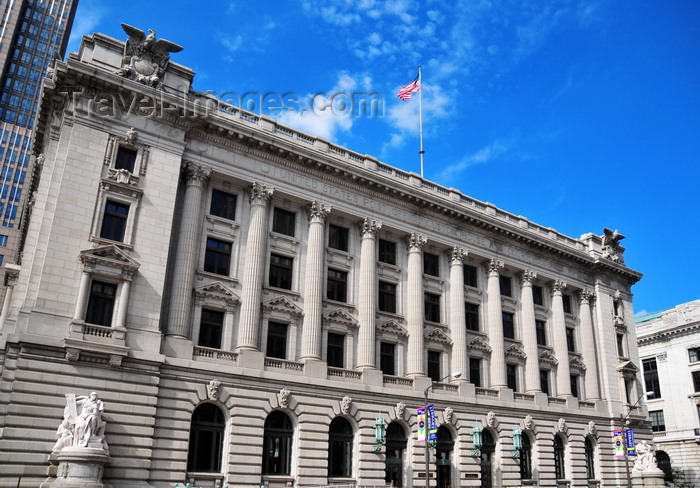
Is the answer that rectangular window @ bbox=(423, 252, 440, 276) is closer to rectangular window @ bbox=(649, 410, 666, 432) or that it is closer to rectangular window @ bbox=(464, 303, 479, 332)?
rectangular window @ bbox=(464, 303, 479, 332)

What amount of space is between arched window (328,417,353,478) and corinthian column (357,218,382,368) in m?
4.05

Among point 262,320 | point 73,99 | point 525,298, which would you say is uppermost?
point 73,99

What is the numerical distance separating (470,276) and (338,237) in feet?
42.4

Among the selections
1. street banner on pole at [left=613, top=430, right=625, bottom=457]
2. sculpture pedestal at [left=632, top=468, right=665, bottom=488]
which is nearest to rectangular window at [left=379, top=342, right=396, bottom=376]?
street banner on pole at [left=613, top=430, right=625, bottom=457]

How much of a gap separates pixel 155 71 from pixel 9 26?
90.4m

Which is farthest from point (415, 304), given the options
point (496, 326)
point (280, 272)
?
point (280, 272)

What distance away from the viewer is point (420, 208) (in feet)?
153

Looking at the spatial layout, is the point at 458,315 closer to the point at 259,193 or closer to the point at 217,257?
the point at 259,193

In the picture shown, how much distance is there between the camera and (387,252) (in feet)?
149

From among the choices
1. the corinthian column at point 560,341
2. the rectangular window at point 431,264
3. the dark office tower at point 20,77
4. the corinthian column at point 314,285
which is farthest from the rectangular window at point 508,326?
the dark office tower at point 20,77

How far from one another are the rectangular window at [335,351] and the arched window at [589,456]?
24543 mm

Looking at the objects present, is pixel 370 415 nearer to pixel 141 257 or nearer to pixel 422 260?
pixel 422 260

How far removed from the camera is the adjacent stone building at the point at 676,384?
70.4 metres

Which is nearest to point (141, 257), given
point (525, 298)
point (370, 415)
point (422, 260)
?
point (370, 415)
